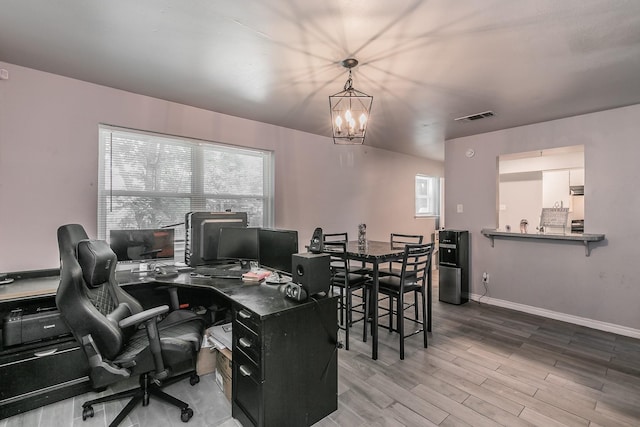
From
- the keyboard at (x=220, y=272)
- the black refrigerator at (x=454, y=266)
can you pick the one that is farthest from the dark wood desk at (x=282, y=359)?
the black refrigerator at (x=454, y=266)

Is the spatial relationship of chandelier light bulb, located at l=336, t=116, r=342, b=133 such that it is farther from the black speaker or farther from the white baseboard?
the white baseboard

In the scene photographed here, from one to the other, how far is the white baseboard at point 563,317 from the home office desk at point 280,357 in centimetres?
338

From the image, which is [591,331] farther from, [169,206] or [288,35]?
[169,206]

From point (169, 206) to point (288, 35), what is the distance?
227cm

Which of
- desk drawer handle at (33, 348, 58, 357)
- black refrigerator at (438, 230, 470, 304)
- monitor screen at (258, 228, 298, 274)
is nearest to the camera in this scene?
desk drawer handle at (33, 348, 58, 357)

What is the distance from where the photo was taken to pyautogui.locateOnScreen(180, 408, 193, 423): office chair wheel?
1.95 metres

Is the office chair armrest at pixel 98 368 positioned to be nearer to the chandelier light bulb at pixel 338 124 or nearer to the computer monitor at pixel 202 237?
the computer monitor at pixel 202 237

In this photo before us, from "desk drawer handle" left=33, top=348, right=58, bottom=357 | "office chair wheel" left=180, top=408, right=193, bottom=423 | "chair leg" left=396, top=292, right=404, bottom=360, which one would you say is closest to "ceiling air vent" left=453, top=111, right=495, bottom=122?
"chair leg" left=396, top=292, right=404, bottom=360

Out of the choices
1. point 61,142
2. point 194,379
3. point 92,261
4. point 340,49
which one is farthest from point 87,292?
point 340,49

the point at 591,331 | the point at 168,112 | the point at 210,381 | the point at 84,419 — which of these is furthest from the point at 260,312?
the point at 591,331

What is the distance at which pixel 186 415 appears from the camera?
1.96 meters

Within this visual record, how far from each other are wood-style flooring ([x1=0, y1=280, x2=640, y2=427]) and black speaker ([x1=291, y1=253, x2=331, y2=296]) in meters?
0.65

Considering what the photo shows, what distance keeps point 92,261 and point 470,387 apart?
280 centimetres

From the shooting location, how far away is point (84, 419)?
1.97 m
